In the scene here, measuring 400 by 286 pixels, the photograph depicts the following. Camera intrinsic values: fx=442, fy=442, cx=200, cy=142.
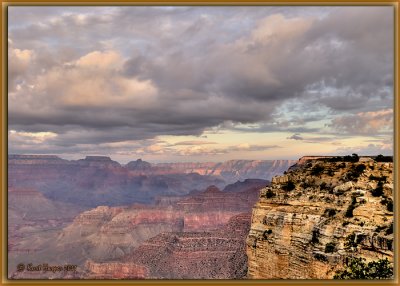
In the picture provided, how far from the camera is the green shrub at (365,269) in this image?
1217 inches

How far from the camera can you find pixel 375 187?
36656 mm

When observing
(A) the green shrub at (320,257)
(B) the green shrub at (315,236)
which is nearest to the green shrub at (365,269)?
(A) the green shrub at (320,257)

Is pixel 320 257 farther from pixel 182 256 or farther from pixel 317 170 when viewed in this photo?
pixel 182 256

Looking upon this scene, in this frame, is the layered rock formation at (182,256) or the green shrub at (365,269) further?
the layered rock formation at (182,256)

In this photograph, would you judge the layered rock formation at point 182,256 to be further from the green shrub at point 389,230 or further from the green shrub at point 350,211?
the green shrub at point 389,230

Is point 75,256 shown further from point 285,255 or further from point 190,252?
point 285,255

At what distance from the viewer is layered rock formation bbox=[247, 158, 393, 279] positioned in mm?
34156

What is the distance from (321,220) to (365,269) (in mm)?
6573

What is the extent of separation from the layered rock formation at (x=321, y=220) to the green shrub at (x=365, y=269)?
50 centimetres

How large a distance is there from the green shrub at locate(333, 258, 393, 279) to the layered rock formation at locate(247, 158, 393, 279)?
1.64 ft

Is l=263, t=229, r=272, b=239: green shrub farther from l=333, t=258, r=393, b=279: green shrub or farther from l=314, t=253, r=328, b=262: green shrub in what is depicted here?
l=333, t=258, r=393, b=279: green shrub

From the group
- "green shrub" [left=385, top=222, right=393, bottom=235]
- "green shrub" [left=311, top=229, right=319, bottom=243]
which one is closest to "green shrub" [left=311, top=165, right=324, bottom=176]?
"green shrub" [left=311, top=229, right=319, bottom=243]

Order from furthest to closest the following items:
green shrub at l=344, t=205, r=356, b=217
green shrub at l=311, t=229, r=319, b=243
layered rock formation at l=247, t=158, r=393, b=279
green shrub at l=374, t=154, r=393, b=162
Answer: green shrub at l=374, t=154, r=393, b=162
green shrub at l=311, t=229, r=319, b=243
green shrub at l=344, t=205, r=356, b=217
layered rock formation at l=247, t=158, r=393, b=279
